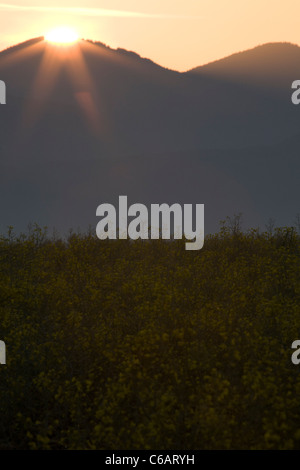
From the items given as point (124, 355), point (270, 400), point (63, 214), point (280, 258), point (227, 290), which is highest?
point (63, 214)

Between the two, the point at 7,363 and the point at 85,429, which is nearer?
the point at 85,429

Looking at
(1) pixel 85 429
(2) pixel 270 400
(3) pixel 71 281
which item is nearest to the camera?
(2) pixel 270 400

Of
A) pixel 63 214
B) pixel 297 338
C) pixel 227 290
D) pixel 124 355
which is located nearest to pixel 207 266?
pixel 227 290

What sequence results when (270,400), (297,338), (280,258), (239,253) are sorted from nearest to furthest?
(270,400)
(297,338)
(280,258)
(239,253)

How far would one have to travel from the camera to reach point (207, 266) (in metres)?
12.9

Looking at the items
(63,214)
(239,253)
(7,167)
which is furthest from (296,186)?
(239,253)

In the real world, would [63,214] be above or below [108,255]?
above

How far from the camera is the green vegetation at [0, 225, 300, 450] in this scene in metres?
6.37

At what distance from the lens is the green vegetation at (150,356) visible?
6.37 m

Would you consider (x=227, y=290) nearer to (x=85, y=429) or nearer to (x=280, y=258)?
(x=280, y=258)

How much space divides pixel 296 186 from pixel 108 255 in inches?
7583

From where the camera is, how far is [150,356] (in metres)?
7.48

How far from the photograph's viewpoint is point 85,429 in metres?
6.85
